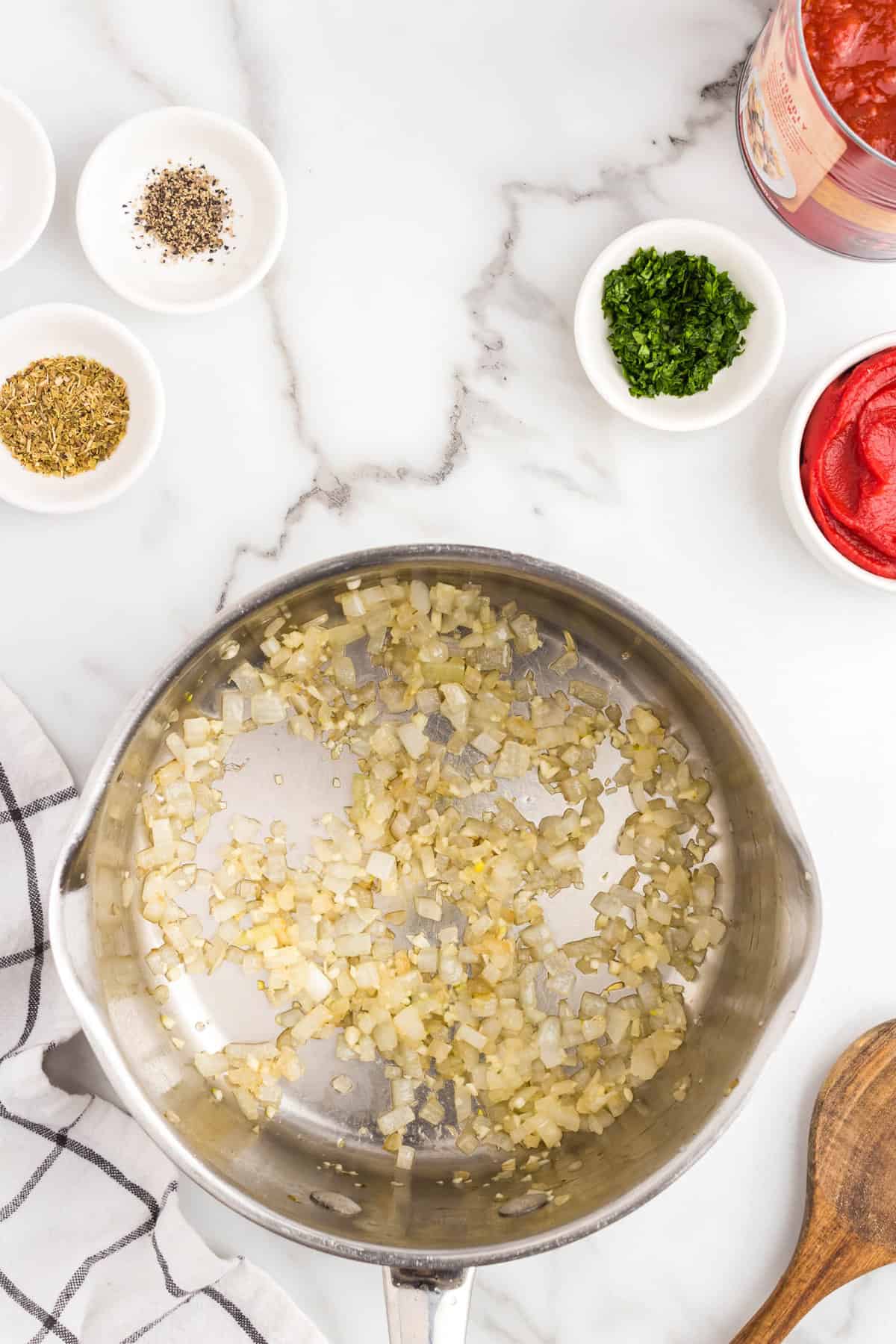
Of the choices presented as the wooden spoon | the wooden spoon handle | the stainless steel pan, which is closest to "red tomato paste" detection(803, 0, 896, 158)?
the stainless steel pan

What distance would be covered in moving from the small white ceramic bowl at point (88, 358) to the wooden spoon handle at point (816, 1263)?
112cm

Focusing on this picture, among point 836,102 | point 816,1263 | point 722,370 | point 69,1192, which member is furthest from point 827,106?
point 69,1192

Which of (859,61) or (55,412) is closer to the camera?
(859,61)

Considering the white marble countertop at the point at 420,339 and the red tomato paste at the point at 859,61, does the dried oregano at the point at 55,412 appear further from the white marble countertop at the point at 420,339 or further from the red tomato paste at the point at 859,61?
the red tomato paste at the point at 859,61

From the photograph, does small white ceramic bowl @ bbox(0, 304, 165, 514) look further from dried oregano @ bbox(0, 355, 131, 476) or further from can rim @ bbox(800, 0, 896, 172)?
can rim @ bbox(800, 0, 896, 172)

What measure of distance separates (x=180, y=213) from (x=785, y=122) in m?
0.64

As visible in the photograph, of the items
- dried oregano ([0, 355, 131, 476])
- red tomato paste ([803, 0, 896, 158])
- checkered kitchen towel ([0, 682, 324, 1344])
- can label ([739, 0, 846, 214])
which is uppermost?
red tomato paste ([803, 0, 896, 158])

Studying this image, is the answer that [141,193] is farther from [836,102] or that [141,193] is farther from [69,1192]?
[69,1192]

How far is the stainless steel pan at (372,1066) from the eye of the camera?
1039 mm

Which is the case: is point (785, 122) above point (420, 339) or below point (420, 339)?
above

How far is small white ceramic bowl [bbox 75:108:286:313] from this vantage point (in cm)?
121

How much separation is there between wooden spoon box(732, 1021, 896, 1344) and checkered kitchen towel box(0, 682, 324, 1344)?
542 mm

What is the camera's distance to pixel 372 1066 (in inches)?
50.7

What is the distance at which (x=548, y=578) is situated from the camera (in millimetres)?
1091
